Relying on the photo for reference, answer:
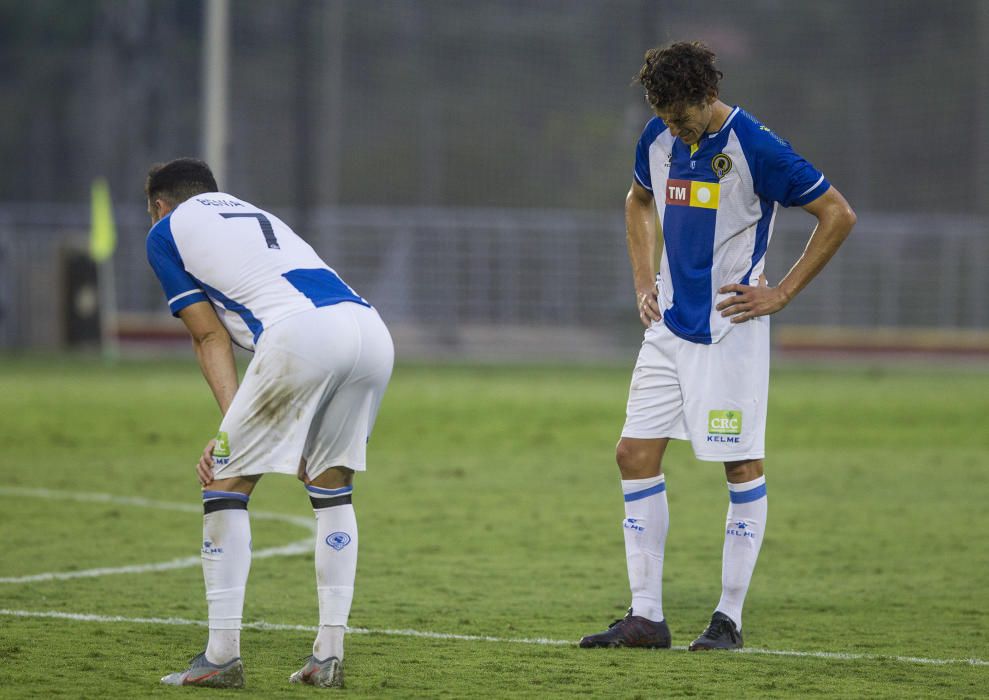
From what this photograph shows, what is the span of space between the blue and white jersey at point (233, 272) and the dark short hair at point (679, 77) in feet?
4.86

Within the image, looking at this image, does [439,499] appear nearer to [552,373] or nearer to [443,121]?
[552,373]

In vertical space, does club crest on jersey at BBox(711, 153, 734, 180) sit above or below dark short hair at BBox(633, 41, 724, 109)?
below

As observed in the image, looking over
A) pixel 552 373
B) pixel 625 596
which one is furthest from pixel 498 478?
pixel 552 373

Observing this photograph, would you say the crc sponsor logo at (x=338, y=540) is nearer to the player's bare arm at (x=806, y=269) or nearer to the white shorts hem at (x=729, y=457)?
the white shorts hem at (x=729, y=457)

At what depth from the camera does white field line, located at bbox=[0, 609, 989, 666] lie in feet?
18.9

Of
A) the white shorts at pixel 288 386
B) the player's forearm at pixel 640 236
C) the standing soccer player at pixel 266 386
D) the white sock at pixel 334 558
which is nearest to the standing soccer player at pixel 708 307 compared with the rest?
the player's forearm at pixel 640 236

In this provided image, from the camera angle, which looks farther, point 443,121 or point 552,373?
point 443,121

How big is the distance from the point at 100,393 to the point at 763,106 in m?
18.6

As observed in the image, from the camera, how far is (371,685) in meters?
5.23

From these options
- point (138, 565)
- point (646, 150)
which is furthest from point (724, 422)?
point (138, 565)

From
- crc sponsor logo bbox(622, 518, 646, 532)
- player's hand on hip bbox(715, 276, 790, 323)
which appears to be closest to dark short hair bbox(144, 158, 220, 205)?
player's hand on hip bbox(715, 276, 790, 323)

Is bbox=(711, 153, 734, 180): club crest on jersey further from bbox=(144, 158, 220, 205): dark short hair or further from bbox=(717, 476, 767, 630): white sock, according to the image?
bbox=(144, 158, 220, 205): dark short hair

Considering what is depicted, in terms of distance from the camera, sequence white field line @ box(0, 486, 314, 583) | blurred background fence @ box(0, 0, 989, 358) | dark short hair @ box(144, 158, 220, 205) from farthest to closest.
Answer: blurred background fence @ box(0, 0, 989, 358), white field line @ box(0, 486, 314, 583), dark short hair @ box(144, 158, 220, 205)

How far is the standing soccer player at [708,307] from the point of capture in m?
5.98
